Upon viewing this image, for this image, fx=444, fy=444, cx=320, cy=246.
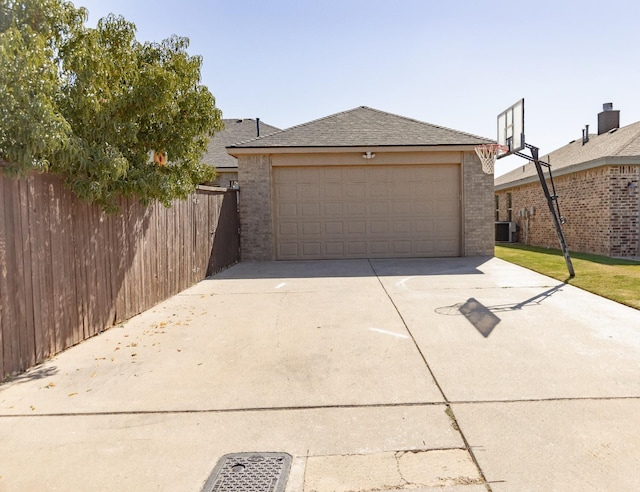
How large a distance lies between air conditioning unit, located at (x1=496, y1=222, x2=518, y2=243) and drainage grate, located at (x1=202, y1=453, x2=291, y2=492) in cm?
2017

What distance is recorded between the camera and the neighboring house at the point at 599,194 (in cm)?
1297

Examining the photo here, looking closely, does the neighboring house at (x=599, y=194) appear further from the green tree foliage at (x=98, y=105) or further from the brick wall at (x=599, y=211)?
the green tree foliage at (x=98, y=105)

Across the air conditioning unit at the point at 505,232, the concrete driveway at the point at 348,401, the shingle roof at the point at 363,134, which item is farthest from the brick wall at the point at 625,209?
the concrete driveway at the point at 348,401

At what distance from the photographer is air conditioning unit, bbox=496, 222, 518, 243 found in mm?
20609

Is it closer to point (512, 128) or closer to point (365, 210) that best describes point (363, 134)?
point (365, 210)

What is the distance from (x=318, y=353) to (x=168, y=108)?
3790mm

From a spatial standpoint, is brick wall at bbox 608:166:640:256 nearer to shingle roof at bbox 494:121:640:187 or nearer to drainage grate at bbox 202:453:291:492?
shingle roof at bbox 494:121:640:187

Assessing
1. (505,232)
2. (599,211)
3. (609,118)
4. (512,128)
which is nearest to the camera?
(512,128)

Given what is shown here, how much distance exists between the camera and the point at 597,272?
9.75 meters

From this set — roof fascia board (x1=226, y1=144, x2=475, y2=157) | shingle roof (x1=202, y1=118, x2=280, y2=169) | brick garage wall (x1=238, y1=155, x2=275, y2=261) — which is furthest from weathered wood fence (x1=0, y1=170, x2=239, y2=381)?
shingle roof (x1=202, y1=118, x2=280, y2=169)

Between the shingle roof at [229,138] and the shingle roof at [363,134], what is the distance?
3.68 meters

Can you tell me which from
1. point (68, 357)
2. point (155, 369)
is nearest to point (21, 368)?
point (68, 357)

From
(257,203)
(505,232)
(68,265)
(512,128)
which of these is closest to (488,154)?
(512,128)

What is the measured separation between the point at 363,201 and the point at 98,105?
9197 millimetres
